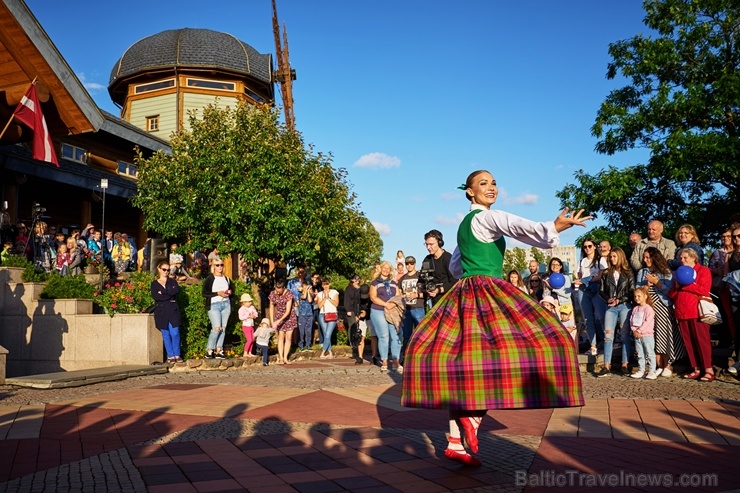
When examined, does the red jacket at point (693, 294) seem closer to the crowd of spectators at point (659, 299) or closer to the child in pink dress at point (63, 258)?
the crowd of spectators at point (659, 299)

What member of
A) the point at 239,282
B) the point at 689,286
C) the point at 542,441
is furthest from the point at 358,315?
the point at 542,441

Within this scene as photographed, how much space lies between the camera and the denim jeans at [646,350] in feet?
30.9

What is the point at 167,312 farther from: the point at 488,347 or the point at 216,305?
the point at 488,347

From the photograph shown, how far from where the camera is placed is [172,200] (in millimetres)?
22219

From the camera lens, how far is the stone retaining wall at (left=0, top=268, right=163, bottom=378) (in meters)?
12.3

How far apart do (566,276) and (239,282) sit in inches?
280

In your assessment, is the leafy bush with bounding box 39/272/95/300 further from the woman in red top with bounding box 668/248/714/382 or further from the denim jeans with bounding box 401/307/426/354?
the woman in red top with bounding box 668/248/714/382

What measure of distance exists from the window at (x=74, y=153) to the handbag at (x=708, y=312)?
20.9 m

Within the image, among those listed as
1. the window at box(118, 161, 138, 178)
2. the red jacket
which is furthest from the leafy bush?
the window at box(118, 161, 138, 178)

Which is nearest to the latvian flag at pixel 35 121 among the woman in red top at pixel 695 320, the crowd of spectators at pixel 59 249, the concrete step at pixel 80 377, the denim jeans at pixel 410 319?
the concrete step at pixel 80 377

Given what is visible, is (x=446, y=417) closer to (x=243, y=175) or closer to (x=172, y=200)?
(x=243, y=175)

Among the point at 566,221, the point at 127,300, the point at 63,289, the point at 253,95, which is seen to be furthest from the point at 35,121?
the point at 253,95

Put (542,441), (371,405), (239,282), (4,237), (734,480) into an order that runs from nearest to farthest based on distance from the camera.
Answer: (734,480) < (542,441) < (371,405) < (239,282) < (4,237)

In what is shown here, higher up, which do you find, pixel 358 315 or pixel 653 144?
pixel 653 144
